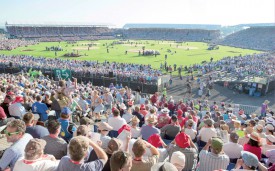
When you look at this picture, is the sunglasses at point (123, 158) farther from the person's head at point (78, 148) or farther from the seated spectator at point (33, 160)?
the seated spectator at point (33, 160)

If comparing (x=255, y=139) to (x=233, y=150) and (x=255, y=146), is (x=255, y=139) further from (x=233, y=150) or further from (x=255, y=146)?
(x=233, y=150)

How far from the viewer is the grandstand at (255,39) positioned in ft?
257

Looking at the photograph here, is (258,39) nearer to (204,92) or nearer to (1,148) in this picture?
(204,92)

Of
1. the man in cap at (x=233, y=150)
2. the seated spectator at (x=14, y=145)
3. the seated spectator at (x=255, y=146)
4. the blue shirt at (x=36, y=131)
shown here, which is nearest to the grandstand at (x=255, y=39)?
the man in cap at (x=233, y=150)

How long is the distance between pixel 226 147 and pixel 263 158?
2.94ft

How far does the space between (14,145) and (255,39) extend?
93013 millimetres

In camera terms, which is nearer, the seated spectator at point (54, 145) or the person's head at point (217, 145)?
the seated spectator at point (54, 145)

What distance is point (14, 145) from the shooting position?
4117mm

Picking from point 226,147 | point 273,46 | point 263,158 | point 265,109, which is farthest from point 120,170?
point 273,46

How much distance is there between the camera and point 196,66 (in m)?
37.0

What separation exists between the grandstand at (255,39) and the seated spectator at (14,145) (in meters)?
79.6

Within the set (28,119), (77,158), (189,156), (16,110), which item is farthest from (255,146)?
(16,110)

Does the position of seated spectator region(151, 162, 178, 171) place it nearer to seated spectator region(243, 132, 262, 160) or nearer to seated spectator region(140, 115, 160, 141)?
seated spectator region(243, 132, 262, 160)

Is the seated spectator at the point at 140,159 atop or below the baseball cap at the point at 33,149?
below
